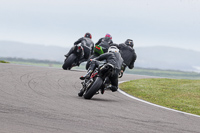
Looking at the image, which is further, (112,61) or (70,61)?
(70,61)

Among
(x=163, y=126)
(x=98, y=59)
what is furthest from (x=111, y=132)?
(x=98, y=59)

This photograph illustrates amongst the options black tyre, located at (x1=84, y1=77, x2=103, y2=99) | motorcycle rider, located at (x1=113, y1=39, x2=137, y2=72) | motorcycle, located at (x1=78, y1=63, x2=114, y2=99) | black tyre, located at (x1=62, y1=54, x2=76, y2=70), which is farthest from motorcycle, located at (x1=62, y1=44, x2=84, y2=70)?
black tyre, located at (x1=84, y1=77, x2=103, y2=99)

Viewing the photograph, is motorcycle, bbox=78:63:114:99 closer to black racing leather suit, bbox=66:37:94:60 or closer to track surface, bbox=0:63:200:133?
track surface, bbox=0:63:200:133

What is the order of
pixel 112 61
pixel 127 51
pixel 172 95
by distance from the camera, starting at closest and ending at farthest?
pixel 112 61, pixel 172 95, pixel 127 51

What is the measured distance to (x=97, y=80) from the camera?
11039 millimetres

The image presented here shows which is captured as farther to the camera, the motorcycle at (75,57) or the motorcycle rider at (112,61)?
the motorcycle at (75,57)

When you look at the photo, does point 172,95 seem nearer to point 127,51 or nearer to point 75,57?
point 127,51

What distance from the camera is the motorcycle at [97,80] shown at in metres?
11.0

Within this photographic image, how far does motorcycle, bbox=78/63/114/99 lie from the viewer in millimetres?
10984

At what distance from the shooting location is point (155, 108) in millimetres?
10703

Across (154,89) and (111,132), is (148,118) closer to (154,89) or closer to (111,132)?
(111,132)

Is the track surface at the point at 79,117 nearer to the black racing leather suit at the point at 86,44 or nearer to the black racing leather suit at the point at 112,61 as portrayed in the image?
the black racing leather suit at the point at 112,61

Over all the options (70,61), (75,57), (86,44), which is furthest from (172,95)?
(86,44)

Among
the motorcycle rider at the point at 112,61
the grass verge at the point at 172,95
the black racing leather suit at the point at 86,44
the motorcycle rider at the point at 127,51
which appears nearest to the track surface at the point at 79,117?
the motorcycle rider at the point at 112,61
